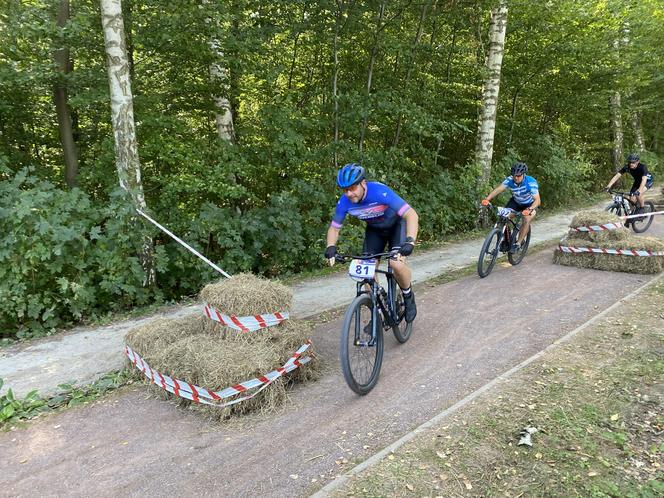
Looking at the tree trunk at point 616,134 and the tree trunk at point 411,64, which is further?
the tree trunk at point 616,134

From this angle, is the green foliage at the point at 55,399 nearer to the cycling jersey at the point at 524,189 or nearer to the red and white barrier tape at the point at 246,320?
the red and white barrier tape at the point at 246,320

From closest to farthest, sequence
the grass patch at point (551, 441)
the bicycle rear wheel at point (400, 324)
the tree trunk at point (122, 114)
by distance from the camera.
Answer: the grass patch at point (551, 441), the bicycle rear wheel at point (400, 324), the tree trunk at point (122, 114)

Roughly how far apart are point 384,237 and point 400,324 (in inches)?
44.2

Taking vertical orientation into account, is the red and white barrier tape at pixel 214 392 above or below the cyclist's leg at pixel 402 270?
below

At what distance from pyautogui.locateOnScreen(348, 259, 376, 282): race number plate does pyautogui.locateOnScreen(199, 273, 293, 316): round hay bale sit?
2.69 feet

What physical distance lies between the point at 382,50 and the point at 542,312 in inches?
287

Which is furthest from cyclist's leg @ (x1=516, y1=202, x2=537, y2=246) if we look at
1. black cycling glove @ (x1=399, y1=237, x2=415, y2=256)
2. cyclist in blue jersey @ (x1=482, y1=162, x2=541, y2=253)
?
black cycling glove @ (x1=399, y1=237, x2=415, y2=256)

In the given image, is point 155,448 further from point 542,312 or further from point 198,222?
point 542,312

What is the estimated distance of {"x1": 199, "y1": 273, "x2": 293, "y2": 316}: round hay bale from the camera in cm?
447

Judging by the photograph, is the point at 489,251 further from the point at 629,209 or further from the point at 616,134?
the point at 616,134

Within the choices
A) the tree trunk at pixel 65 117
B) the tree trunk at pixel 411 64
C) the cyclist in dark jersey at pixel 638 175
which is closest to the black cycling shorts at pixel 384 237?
the tree trunk at pixel 65 117

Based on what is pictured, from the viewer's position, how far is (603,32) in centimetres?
1453

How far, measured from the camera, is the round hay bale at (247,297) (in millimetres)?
4473

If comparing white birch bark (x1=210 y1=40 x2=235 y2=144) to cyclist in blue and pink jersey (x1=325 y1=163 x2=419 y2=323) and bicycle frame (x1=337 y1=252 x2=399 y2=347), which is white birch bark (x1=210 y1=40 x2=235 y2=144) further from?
bicycle frame (x1=337 y1=252 x2=399 y2=347)
